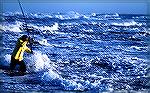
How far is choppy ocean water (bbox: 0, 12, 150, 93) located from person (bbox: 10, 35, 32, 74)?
0.07 m

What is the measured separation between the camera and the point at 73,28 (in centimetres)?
1370

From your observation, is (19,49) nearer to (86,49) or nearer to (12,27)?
(12,27)

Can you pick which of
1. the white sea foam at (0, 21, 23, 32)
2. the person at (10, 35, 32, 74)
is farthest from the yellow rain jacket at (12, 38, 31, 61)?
the white sea foam at (0, 21, 23, 32)

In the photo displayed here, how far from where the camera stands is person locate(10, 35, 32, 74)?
44.8ft

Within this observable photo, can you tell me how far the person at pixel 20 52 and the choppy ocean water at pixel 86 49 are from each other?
0.07 m

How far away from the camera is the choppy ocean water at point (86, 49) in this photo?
44.9 ft

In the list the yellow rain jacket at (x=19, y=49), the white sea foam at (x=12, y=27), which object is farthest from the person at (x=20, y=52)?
the white sea foam at (x=12, y=27)

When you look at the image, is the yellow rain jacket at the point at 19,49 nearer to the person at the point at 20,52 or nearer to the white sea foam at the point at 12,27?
the person at the point at 20,52

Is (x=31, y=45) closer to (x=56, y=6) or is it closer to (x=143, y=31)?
(x=56, y=6)

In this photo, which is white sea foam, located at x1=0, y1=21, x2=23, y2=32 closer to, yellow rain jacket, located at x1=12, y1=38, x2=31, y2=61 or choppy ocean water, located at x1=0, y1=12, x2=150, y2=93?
choppy ocean water, located at x1=0, y1=12, x2=150, y2=93

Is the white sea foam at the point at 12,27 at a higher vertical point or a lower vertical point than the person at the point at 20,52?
higher

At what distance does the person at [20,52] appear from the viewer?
13.7m

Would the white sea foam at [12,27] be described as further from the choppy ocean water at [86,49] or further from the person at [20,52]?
the person at [20,52]

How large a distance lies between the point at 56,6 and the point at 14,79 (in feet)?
3.92
